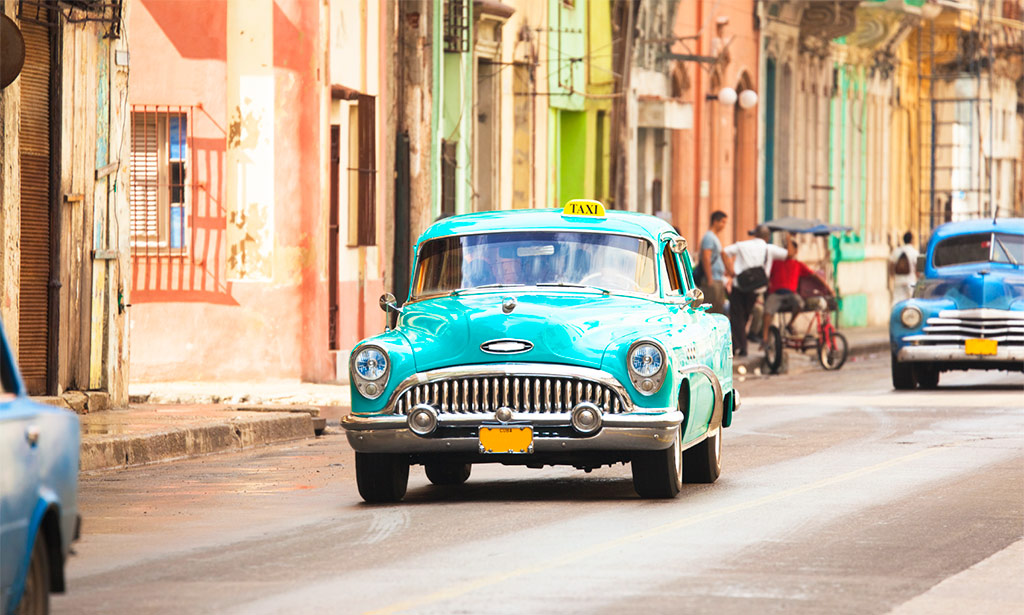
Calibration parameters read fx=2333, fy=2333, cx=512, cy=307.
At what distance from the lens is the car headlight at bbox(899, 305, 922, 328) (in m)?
26.5

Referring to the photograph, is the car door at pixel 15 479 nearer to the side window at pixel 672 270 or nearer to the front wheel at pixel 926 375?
the side window at pixel 672 270

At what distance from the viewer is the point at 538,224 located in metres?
14.5

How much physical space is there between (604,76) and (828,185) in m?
14.0

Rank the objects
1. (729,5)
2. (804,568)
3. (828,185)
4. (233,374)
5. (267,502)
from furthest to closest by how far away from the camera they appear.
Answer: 1. (828,185)
2. (729,5)
3. (233,374)
4. (267,502)
5. (804,568)

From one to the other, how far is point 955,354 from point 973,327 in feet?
1.22

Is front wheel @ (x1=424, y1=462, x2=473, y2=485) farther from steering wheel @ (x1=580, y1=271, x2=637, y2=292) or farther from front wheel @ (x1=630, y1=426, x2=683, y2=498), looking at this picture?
front wheel @ (x1=630, y1=426, x2=683, y2=498)

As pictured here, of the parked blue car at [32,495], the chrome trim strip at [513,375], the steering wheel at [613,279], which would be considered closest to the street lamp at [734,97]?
the steering wheel at [613,279]

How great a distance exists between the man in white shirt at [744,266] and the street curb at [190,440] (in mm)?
12738

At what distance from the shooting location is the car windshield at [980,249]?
2680cm

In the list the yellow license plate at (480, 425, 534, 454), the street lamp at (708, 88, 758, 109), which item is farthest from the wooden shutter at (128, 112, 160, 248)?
the street lamp at (708, 88, 758, 109)

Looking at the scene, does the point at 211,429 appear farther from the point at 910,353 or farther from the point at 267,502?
the point at 910,353

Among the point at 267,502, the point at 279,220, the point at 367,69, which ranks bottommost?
the point at 267,502

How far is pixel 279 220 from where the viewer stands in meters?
25.0

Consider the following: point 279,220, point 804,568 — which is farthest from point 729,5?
point 804,568
